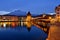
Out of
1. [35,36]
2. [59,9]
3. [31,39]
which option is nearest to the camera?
[31,39]

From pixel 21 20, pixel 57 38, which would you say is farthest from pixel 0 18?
pixel 57 38

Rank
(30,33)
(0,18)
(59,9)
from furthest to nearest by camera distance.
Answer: (0,18) < (59,9) < (30,33)

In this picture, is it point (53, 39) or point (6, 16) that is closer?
point (53, 39)

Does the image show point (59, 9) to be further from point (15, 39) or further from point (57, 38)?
point (57, 38)

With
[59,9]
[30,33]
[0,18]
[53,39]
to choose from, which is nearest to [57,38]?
[53,39]

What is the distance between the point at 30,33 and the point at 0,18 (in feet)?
20.3

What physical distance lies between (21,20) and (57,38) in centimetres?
1251

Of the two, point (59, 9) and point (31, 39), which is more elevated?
point (59, 9)

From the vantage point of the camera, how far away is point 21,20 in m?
13.4

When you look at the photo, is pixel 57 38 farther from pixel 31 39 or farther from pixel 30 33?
pixel 30 33

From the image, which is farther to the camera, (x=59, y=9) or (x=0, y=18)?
(x=0, y=18)

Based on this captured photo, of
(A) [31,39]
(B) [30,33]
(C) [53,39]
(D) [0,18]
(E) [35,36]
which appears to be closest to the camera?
(C) [53,39]

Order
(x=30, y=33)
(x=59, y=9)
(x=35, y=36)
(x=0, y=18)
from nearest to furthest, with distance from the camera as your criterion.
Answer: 1. (x=35, y=36)
2. (x=30, y=33)
3. (x=59, y=9)
4. (x=0, y=18)

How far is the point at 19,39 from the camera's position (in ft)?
22.2
